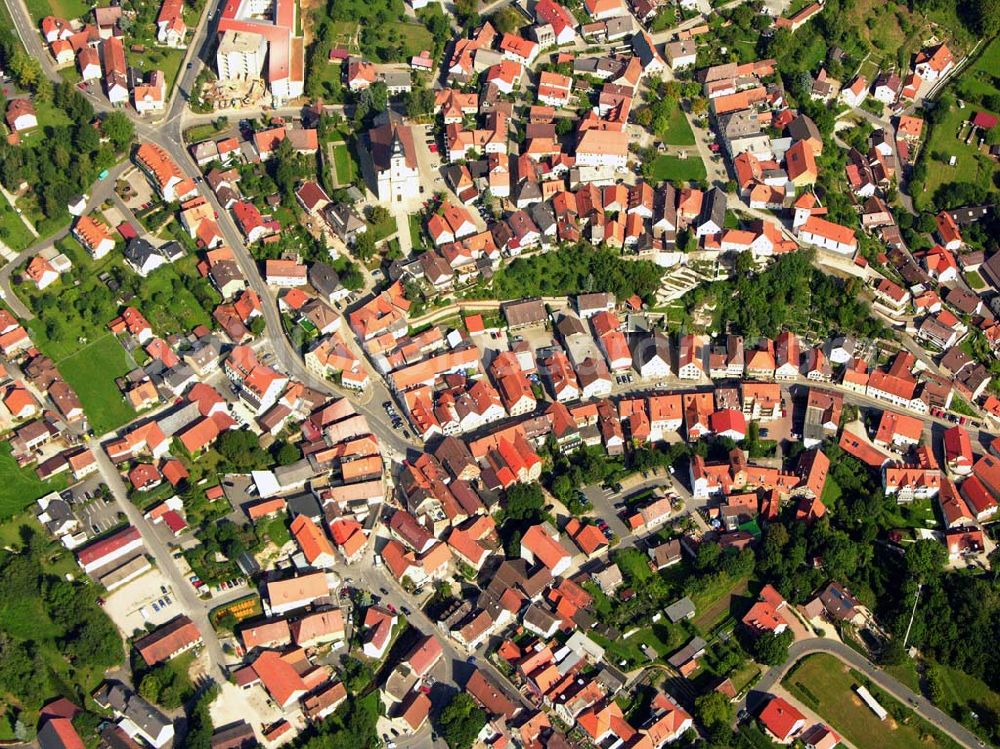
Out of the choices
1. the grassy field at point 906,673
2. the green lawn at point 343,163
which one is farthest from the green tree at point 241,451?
the grassy field at point 906,673

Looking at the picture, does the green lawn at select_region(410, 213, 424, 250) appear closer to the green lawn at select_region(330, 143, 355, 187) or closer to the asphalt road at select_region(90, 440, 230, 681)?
the green lawn at select_region(330, 143, 355, 187)

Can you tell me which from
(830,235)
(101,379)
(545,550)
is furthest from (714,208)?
(101,379)

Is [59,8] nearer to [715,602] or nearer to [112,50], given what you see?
[112,50]

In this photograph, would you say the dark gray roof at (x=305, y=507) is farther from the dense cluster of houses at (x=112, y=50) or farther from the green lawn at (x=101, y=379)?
the dense cluster of houses at (x=112, y=50)

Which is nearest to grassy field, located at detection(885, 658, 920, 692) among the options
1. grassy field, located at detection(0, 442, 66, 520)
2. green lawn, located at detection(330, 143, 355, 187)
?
green lawn, located at detection(330, 143, 355, 187)

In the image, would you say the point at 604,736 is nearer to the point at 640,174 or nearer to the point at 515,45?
the point at 640,174

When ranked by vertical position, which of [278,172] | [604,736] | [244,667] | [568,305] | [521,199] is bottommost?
[604,736]

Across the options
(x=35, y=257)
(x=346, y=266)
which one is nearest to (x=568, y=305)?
(x=346, y=266)
